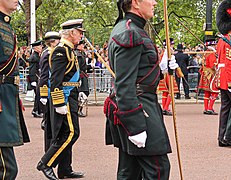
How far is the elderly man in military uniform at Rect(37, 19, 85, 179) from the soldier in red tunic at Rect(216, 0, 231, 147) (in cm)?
255

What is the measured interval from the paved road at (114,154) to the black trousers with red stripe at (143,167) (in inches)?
→ 79.3

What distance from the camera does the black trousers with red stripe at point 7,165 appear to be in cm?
441

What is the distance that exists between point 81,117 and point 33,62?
1588mm

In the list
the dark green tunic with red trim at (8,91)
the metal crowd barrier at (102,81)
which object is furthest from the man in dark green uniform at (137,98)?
the metal crowd barrier at (102,81)

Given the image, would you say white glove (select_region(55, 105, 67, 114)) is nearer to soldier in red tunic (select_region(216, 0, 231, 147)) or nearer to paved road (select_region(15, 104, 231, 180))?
paved road (select_region(15, 104, 231, 180))

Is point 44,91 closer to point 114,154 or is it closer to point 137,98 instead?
point 114,154

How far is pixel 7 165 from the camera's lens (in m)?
4.43

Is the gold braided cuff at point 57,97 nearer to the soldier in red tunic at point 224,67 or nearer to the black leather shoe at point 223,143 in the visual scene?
the soldier in red tunic at point 224,67

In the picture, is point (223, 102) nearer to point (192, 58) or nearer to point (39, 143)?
point (39, 143)

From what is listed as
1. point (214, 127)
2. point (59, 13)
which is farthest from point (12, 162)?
point (59, 13)

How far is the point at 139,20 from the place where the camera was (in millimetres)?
4328

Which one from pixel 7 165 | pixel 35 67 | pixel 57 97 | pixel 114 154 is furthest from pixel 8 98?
pixel 35 67

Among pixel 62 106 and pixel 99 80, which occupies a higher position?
pixel 99 80

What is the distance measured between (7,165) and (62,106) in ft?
5.98
